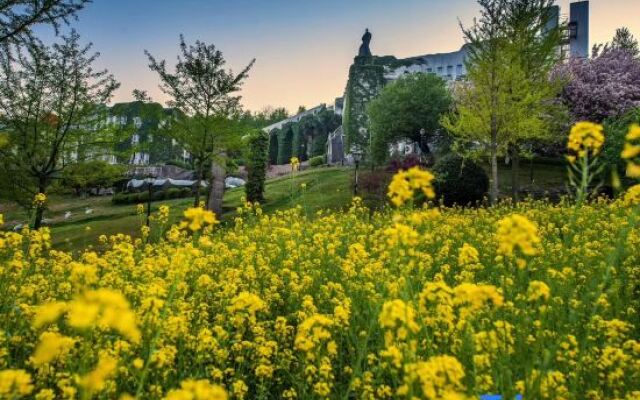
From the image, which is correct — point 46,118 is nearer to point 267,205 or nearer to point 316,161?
point 267,205

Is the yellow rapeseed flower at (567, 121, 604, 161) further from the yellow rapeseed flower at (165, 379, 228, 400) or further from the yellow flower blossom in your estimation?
the yellow rapeseed flower at (165, 379, 228, 400)

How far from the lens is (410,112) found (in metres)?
34.5

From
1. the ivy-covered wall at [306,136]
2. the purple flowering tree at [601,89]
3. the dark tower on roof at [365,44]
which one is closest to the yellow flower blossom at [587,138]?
the purple flowering tree at [601,89]

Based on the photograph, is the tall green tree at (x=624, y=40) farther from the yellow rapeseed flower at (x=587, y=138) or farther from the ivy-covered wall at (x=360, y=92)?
the yellow rapeseed flower at (x=587, y=138)

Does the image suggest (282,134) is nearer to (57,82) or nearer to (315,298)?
(57,82)

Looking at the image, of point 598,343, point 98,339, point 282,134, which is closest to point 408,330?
point 98,339

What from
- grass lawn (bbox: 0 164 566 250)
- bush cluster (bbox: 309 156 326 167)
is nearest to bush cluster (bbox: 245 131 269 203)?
grass lawn (bbox: 0 164 566 250)

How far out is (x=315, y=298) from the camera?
17.6ft

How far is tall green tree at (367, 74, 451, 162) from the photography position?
34219 mm

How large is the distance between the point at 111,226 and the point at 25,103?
392 inches

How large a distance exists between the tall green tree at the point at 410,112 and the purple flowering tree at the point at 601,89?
27.0ft

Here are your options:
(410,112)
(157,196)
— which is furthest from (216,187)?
(410,112)

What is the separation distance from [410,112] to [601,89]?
1212 cm

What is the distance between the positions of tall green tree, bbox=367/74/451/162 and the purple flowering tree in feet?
27.0
